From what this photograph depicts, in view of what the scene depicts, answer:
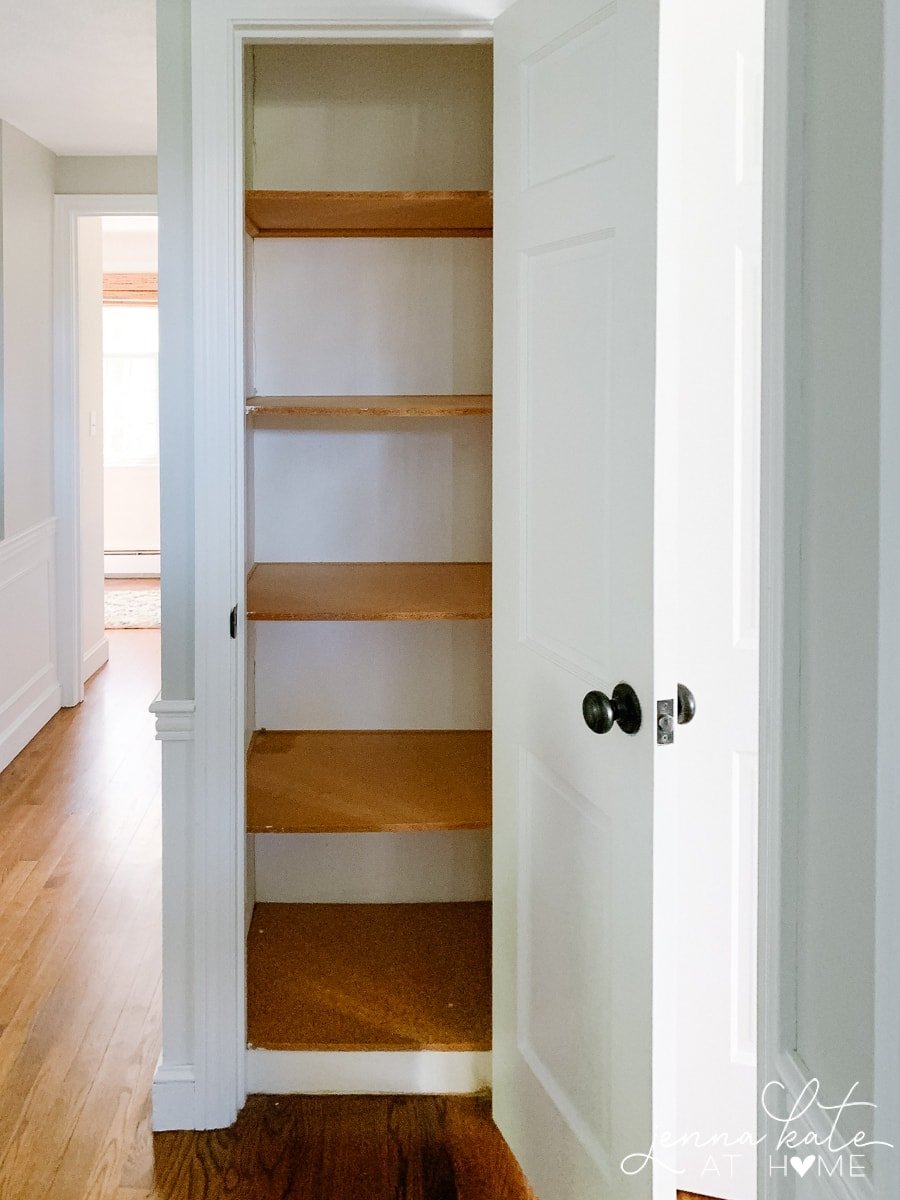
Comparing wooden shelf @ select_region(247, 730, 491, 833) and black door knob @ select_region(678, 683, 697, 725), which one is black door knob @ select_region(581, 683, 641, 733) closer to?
black door knob @ select_region(678, 683, 697, 725)

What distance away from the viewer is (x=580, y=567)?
6.00 feet

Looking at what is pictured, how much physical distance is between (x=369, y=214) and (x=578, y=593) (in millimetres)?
1114

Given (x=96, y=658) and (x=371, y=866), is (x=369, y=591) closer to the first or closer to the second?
(x=371, y=866)

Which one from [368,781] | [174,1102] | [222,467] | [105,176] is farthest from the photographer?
[105,176]

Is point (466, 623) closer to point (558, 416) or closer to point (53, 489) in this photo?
point (558, 416)

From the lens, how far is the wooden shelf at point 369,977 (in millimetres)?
2475

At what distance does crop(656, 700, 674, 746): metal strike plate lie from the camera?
1575 millimetres

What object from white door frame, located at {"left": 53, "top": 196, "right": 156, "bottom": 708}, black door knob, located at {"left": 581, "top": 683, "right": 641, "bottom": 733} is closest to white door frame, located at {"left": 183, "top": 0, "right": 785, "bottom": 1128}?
black door knob, located at {"left": 581, "top": 683, "right": 641, "bottom": 733}

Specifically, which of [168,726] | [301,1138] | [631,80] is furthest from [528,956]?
[631,80]

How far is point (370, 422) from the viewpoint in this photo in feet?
9.26

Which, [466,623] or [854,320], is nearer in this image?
[854,320]

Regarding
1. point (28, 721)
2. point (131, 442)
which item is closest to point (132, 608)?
point (131, 442)

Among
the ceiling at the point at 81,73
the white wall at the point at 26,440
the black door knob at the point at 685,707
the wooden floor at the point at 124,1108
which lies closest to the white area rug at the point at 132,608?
the white wall at the point at 26,440

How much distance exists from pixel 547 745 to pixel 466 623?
927 mm
